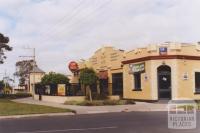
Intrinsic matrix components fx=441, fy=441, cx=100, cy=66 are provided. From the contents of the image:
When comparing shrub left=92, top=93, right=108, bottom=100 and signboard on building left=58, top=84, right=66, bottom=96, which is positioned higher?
signboard on building left=58, top=84, right=66, bottom=96

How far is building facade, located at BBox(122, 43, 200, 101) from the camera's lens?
120 ft

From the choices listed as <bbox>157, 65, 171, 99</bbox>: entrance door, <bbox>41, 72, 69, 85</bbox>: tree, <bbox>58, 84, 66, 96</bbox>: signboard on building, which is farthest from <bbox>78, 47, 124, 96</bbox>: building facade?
<bbox>157, 65, 171, 99</bbox>: entrance door

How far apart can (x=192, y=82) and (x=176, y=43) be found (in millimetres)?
3694

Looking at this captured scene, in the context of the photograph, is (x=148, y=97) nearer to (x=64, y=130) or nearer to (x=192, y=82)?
(x=192, y=82)

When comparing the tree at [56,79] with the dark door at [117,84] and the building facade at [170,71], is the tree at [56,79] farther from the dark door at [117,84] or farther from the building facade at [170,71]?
the building facade at [170,71]

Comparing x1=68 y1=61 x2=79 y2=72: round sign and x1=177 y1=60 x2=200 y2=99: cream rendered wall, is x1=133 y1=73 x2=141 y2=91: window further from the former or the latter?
x1=68 y1=61 x2=79 y2=72: round sign

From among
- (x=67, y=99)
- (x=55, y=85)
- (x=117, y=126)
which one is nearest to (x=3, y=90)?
(x=55, y=85)

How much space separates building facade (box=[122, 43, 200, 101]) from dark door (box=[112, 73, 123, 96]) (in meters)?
5.11

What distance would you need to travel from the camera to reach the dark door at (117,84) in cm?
4341

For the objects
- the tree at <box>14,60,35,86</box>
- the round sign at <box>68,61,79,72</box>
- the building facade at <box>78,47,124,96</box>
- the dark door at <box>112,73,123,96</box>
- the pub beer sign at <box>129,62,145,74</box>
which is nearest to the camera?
the pub beer sign at <box>129,62,145,74</box>

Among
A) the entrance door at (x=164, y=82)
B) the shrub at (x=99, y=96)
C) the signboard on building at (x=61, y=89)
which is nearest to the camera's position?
the entrance door at (x=164, y=82)

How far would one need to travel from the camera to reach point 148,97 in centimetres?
3744

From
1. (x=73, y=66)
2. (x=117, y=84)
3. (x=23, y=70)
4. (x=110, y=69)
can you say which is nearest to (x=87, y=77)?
(x=117, y=84)

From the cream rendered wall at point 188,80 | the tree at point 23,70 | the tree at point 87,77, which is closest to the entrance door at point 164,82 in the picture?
the cream rendered wall at point 188,80
